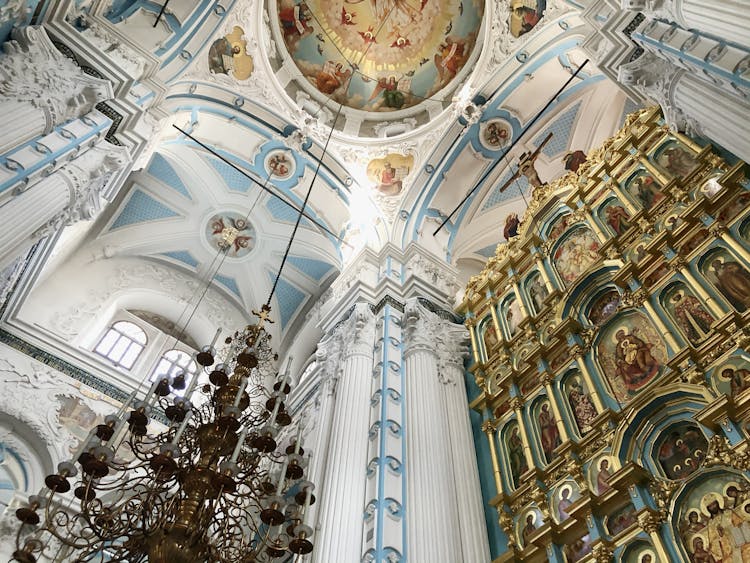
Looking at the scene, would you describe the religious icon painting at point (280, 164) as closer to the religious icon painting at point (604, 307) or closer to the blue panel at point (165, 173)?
the blue panel at point (165, 173)

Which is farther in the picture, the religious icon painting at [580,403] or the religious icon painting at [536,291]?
the religious icon painting at [536,291]

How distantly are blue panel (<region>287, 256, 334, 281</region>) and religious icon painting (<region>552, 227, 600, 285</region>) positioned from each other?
662 cm

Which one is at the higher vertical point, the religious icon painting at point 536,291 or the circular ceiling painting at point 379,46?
the circular ceiling painting at point 379,46

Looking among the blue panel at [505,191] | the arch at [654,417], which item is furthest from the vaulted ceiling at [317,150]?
the arch at [654,417]

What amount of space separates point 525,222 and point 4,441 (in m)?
9.97

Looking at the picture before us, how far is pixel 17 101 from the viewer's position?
244 inches

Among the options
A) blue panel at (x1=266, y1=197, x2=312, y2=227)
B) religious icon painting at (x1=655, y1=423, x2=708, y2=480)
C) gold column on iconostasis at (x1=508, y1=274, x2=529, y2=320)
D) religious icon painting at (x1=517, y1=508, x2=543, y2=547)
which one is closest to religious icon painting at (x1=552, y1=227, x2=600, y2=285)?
gold column on iconostasis at (x1=508, y1=274, x2=529, y2=320)

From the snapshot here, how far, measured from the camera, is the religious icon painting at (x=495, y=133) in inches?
463

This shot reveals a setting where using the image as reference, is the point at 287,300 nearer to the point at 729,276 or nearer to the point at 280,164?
the point at 280,164

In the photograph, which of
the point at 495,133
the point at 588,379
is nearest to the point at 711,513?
the point at 588,379

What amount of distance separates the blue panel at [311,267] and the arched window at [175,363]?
3368mm

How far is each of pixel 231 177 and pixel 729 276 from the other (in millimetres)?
10404

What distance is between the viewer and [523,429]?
703 cm

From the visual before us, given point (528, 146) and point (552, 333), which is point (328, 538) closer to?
point (552, 333)
